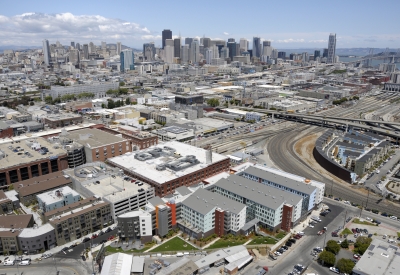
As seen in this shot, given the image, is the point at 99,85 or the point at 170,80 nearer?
the point at 99,85

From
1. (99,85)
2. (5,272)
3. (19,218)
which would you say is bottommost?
(5,272)

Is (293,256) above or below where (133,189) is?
below

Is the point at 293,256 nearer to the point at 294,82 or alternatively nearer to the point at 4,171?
the point at 4,171

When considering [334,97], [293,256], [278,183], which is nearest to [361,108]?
[334,97]

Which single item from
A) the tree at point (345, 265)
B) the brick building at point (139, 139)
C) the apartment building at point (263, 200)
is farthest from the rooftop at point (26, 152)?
the tree at point (345, 265)

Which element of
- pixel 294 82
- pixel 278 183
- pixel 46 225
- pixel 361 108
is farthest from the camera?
pixel 294 82

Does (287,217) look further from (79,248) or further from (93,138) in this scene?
(93,138)

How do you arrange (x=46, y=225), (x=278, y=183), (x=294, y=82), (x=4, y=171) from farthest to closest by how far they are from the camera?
(x=294, y=82) < (x=4, y=171) < (x=278, y=183) < (x=46, y=225)

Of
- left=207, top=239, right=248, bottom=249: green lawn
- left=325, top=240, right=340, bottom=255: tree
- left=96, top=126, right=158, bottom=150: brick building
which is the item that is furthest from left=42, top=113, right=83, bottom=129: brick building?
left=325, top=240, right=340, bottom=255: tree
